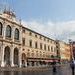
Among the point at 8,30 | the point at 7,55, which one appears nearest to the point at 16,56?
the point at 7,55

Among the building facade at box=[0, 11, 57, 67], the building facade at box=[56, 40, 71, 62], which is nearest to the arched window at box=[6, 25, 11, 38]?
the building facade at box=[0, 11, 57, 67]

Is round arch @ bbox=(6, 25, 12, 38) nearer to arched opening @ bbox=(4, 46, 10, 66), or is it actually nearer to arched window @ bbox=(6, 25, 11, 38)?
arched window @ bbox=(6, 25, 11, 38)

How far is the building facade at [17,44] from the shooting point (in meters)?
62.1

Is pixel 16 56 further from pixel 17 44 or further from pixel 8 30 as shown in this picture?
pixel 8 30

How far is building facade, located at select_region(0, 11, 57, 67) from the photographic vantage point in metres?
62.1

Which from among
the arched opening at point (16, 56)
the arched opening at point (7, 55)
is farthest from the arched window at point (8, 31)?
the arched opening at point (16, 56)

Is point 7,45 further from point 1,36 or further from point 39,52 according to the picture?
point 39,52

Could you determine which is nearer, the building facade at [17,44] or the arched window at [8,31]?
the building facade at [17,44]

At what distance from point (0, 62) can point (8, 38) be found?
8.42 meters

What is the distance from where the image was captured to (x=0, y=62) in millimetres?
59438

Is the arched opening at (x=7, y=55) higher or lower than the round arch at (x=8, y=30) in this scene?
lower

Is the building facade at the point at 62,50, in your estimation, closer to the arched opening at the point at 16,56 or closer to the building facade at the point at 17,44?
the building facade at the point at 17,44

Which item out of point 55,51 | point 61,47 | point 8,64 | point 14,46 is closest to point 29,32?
point 14,46

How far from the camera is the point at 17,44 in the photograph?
226 ft
